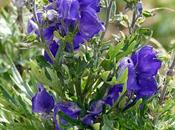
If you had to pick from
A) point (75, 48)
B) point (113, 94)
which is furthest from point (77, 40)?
point (113, 94)

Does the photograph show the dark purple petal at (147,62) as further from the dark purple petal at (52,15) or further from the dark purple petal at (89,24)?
the dark purple petal at (52,15)

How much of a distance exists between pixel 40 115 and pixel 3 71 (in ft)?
1.46

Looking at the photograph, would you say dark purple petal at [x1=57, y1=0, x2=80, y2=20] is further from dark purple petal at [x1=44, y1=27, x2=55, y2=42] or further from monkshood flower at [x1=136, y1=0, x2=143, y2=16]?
monkshood flower at [x1=136, y1=0, x2=143, y2=16]

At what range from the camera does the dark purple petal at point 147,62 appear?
1239mm

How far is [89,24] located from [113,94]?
0.17m

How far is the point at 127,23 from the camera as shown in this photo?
133cm

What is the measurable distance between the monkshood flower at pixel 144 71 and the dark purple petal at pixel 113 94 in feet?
0.08

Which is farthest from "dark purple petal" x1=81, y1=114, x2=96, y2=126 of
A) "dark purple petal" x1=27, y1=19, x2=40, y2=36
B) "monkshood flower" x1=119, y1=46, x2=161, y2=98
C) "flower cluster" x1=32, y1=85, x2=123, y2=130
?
"dark purple petal" x1=27, y1=19, x2=40, y2=36

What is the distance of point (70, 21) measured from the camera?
1.19m

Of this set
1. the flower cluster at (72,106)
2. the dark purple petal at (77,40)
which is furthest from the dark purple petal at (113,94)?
the dark purple petal at (77,40)

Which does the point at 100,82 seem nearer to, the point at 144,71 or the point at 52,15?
the point at 144,71

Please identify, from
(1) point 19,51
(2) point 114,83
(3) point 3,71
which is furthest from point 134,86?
(1) point 19,51

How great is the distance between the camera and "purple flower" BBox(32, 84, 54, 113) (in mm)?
1283

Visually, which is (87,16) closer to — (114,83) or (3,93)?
(114,83)
